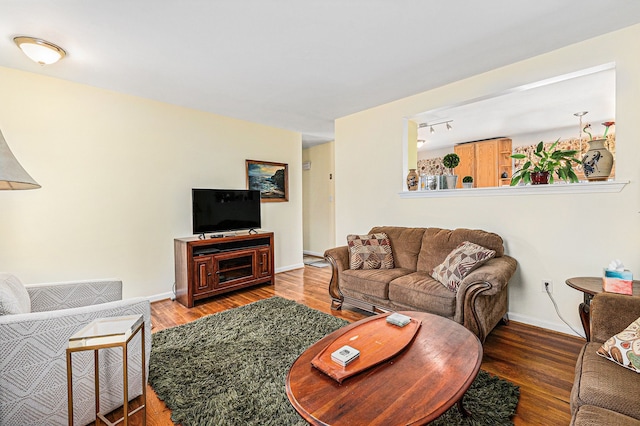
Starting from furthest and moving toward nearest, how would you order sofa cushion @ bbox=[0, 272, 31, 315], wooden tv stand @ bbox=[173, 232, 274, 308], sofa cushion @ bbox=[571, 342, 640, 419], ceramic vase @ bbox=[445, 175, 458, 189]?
wooden tv stand @ bbox=[173, 232, 274, 308], ceramic vase @ bbox=[445, 175, 458, 189], sofa cushion @ bbox=[0, 272, 31, 315], sofa cushion @ bbox=[571, 342, 640, 419]

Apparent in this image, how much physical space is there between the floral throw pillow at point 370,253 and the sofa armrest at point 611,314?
1.79m

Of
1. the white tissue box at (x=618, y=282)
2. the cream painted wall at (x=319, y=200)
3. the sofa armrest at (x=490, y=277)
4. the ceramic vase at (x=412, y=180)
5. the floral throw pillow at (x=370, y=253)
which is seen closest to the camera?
the white tissue box at (x=618, y=282)

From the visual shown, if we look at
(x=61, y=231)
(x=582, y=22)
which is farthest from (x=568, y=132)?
(x=61, y=231)

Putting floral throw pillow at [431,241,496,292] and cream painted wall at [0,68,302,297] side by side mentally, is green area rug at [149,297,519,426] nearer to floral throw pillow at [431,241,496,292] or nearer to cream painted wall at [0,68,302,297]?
floral throw pillow at [431,241,496,292]

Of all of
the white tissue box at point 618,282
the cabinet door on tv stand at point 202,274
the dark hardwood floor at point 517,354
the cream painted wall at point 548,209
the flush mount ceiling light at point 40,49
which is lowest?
the dark hardwood floor at point 517,354

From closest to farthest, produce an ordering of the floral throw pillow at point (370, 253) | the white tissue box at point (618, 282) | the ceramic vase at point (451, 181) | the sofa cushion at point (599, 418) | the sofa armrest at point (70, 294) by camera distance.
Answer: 1. the sofa cushion at point (599, 418)
2. the white tissue box at point (618, 282)
3. the sofa armrest at point (70, 294)
4. the floral throw pillow at point (370, 253)
5. the ceramic vase at point (451, 181)

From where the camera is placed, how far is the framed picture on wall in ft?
15.2

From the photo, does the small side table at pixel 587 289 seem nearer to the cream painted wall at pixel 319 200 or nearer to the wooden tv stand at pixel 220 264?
the wooden tv stand at pixel 220 264

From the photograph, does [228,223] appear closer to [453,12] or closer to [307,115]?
[307,115]

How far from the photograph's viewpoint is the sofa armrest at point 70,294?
75.8 inches

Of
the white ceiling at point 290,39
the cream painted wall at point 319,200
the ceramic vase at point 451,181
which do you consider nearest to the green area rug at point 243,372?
the ceramic vase at point 451,181

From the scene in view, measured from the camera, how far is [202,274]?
3.52 m

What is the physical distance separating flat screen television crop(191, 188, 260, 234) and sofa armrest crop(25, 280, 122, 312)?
1.57 meters

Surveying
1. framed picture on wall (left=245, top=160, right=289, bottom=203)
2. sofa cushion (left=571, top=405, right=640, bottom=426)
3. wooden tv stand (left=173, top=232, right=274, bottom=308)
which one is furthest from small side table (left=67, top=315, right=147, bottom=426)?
framed picture on wall (left=245, top=160, right=289, bottom=203)
